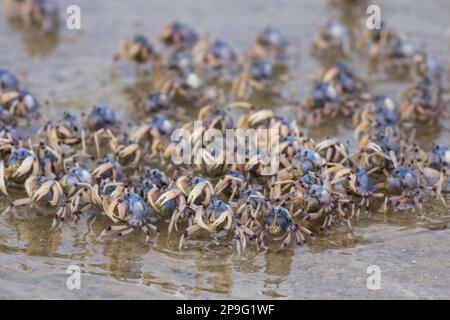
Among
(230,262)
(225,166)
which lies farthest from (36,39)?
(230,262)

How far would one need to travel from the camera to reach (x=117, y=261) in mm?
7602

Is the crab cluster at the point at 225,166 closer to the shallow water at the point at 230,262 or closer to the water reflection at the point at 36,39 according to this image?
the shallow water at the point at 230,262

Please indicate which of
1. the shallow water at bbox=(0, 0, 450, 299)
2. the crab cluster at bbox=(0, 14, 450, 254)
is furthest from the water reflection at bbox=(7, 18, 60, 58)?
the shallow water at bbox=(0, 0, 450, 299)

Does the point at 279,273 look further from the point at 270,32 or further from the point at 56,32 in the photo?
the point at 56,32

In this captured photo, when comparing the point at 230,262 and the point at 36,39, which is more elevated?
the point at 36,39

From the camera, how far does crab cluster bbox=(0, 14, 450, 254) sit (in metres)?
7.97

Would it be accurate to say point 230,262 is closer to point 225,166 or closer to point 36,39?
point 225,166

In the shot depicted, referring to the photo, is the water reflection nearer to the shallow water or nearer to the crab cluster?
the crab cluster

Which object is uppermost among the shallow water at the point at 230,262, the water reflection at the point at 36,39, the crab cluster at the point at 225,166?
the water reflection at the point at 36,39

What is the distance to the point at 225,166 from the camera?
8766mm

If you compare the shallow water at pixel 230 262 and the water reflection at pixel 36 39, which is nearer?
the shallow water at pixel 230 262

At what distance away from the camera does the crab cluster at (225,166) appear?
7.97m

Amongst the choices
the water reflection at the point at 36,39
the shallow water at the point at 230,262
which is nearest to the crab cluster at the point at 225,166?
the shallow water at the point at 230,262
